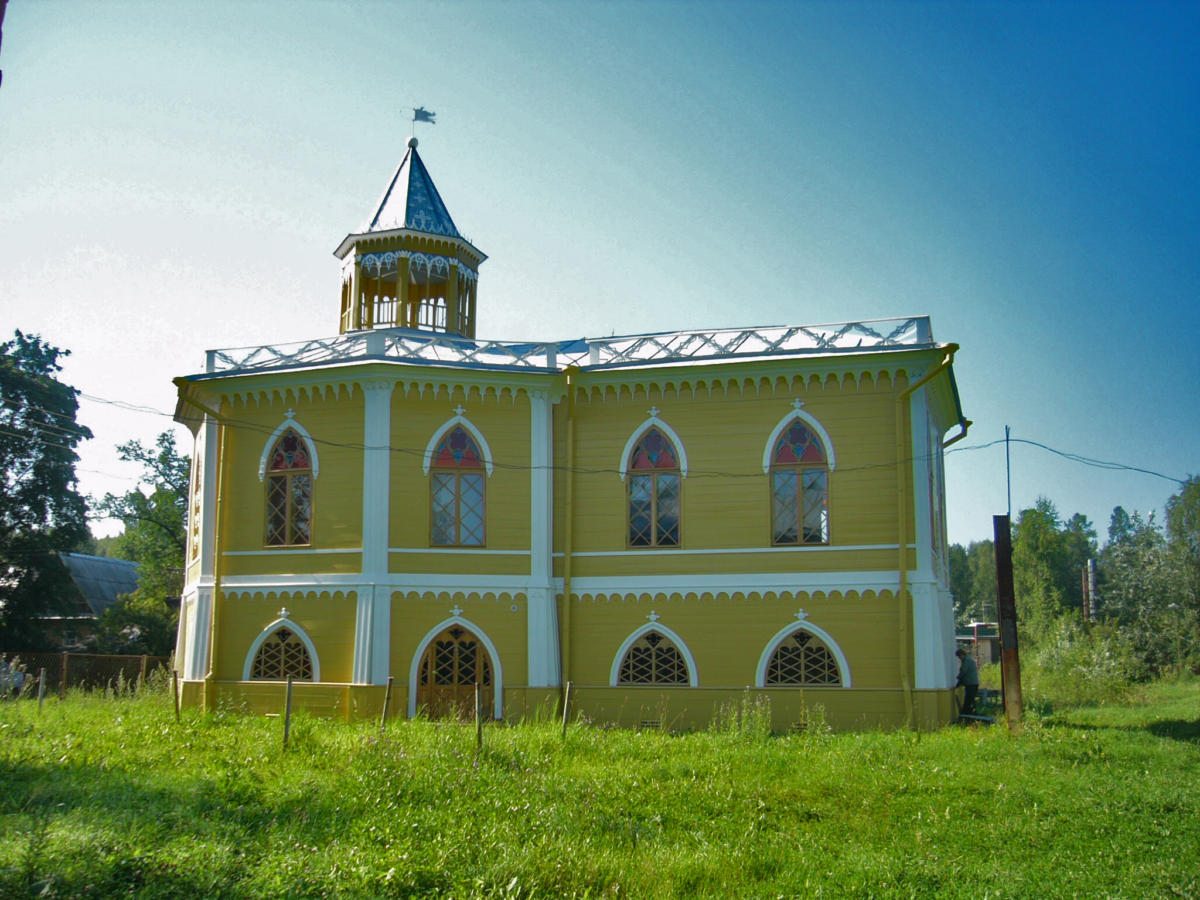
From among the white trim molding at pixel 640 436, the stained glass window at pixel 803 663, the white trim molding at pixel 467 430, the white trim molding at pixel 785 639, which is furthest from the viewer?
the white trim molding at pixel 640 436

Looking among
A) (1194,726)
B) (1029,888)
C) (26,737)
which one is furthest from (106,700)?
(1194,726)

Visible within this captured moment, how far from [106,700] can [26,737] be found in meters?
5.30

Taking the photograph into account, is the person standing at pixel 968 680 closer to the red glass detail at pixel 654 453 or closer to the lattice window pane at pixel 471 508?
the red glass detail at pixel 654 453

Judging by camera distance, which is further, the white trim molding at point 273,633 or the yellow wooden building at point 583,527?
the white trim molding at point 273,633

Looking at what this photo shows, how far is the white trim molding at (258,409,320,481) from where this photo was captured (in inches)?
872

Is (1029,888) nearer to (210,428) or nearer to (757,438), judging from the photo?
(757,438)

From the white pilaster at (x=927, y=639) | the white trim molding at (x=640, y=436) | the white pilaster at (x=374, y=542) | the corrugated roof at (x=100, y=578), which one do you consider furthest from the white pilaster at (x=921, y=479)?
the corrugated roof at (x=100, y=578)

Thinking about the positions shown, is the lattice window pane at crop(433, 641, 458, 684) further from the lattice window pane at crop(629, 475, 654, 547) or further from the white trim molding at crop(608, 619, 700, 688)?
the lattice window pane at crop(629, 475, 654, 547)

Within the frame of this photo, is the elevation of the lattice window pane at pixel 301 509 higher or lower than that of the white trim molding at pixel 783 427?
lower

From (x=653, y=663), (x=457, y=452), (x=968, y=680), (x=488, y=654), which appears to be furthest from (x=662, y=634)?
(x=968, y=680)

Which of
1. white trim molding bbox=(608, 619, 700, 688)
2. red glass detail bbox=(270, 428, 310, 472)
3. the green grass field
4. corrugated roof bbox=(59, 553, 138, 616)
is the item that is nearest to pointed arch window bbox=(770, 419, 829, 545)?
white trim molding bbox=(608, 619, 700, 688)

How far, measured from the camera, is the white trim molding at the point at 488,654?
21.1 m

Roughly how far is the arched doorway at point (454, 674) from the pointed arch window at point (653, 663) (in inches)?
101

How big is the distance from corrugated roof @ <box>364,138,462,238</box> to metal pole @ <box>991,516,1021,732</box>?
13.6 m
